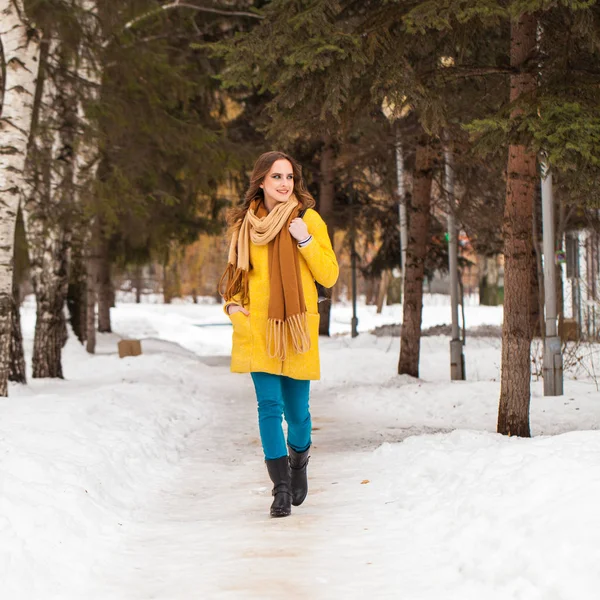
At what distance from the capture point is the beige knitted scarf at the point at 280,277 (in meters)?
5.13

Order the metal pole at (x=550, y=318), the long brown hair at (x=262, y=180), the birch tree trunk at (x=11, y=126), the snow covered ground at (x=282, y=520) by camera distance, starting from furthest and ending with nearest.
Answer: the metal pole at (x=550, y=318)
the birch tree trunk at (x=11, y=126)
the long brown hair at (x=262, y=180)
the snow covered ground at (x=282, y=520)

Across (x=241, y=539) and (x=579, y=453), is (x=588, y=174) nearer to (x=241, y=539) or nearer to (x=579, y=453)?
(x=579, y=453)

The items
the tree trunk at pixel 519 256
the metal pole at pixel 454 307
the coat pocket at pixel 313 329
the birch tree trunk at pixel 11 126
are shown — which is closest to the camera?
the coat pocket at pixel 313 329

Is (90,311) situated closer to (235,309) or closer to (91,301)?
(91,301)

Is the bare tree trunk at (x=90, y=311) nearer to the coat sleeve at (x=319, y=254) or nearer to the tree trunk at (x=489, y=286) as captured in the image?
the coat sleeve at (x=319, y=254)

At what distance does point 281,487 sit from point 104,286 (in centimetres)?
1921

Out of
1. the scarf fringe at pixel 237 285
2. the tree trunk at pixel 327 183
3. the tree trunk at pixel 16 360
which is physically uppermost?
the tree trunk at pixel 327 183

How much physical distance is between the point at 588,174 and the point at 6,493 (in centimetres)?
445

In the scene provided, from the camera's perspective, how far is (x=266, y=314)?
5.27 metres

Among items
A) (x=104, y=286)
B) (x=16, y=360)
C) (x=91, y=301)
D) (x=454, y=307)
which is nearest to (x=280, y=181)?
(x=16, y=360)

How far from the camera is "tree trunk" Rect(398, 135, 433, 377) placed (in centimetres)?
1312

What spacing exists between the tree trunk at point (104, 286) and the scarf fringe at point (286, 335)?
56.1 feet

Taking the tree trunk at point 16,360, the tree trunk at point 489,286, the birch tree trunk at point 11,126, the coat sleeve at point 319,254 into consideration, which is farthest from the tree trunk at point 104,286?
the tree trunk at point 489,286

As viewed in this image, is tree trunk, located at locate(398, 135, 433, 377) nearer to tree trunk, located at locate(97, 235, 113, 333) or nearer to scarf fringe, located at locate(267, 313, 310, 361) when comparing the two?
scarf fringe, located at locate(267, 313, 310, 361)
